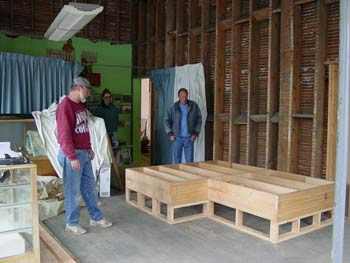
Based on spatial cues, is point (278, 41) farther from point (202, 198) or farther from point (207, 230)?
point (207, 230)

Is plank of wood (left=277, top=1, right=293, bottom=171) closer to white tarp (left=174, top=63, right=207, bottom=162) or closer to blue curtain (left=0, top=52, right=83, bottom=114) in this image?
white tarp (left=174, top=63, right=207, bottom=162)

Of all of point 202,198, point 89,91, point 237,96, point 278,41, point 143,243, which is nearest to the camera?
point 143,243

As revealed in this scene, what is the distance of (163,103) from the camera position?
690 cm

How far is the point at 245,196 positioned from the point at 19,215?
82.2 inches

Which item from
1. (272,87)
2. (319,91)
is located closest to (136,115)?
(272,87)

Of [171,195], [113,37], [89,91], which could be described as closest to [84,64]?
[113,37]

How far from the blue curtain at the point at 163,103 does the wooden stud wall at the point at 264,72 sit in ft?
1.06

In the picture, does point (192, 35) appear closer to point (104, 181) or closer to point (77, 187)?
point (104, 181)

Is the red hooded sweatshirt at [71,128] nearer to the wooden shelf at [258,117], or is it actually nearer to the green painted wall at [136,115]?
the wooden shelf at [258,117]

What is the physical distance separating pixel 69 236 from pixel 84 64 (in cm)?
430

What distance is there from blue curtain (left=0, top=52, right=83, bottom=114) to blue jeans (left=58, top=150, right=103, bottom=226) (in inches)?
95.0

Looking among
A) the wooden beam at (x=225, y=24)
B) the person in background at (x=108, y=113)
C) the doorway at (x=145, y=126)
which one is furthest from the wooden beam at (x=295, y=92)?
the doorway at (x=145, y=126)

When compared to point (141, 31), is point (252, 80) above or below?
below

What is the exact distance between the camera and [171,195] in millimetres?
3959
